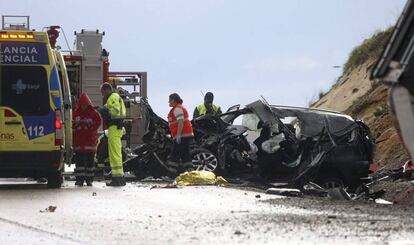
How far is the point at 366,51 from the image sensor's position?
29375 millimetres

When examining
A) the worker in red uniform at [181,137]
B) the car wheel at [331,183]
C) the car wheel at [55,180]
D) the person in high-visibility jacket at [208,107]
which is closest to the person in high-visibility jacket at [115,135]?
the car wheel at [55,180]

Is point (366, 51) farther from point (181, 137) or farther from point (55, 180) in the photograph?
point (55, 180)

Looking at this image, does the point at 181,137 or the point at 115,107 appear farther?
the point at 181,137

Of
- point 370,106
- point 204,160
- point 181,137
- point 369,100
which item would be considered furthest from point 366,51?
point 181,137

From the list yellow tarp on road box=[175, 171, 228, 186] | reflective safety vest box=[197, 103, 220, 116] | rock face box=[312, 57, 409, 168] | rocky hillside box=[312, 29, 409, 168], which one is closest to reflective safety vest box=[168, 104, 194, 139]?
yellow tarp on road box=[175, 171, 228, 186]

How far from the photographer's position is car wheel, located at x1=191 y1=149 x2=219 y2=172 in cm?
1523

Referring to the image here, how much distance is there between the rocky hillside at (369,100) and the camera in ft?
59.9

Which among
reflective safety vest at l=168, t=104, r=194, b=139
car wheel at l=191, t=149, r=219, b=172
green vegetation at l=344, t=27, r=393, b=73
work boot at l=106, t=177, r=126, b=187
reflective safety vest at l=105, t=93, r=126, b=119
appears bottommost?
work boot at l=106, t=177, r=126, b=187

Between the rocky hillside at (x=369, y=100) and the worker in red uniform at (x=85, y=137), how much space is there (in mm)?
6190

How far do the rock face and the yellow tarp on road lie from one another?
331cm

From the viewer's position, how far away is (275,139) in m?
14.2

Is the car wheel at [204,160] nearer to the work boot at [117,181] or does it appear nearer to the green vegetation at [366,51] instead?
the work boot at [117,181]

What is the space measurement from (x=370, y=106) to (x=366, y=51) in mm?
6205

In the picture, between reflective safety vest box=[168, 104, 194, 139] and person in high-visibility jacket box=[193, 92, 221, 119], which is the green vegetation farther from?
reflective safety vest box=[168, 104, 194, 139]
